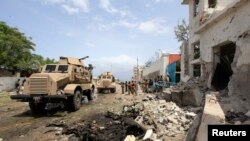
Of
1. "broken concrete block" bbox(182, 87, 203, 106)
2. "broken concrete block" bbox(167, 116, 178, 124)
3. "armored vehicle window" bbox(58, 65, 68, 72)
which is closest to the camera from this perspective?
"broken concrete block" bbox(167, 116, 178, 124)

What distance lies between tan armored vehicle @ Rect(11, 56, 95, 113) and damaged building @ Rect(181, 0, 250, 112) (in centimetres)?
560

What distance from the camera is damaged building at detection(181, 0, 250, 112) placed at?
881 cm

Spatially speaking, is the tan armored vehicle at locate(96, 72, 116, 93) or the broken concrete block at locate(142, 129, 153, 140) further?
the tan armored vehicle at locate(96, 72, 116, 93)

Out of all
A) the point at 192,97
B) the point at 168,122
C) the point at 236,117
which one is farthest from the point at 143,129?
the point at 192,97

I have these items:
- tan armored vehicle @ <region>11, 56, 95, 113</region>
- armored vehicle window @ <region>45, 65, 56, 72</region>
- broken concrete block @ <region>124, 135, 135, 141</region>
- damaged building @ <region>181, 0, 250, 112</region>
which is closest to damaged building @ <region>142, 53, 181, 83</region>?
damaged building @ <region>181, 0, 250, 112</region>

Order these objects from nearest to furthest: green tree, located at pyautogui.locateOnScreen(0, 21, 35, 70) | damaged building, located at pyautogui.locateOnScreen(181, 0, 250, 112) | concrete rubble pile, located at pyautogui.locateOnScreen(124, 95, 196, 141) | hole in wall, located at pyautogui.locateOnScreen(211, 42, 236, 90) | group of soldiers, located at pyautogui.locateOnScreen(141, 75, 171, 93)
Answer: concrete rubble pile, located at pyautogui.locateOnScreen(124, 95, 196, 141) → damaged building, located at pyautogui.locateOnScreen(181, 0, 250, 112) → hole in wall, located at pyautogui.locateOnScreen(211, 42, 236, 90) → group of soldiers, located at pyautogui.locateOnScreen(141, 75, 171, 93) → green tree, located at pyautogui.locateOnScreen(0, 21, 35, 70)

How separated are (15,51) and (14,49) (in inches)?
11.2

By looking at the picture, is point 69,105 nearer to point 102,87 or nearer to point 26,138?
point 26,138

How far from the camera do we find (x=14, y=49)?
123ft

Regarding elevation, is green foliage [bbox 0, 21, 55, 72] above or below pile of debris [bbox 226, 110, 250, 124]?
above

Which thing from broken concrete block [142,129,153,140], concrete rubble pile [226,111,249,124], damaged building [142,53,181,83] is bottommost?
broken concrete block [142,129,153,140]

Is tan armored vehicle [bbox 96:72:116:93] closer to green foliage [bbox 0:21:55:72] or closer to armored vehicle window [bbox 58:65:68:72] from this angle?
green foliage [bbox 0:21:55:72]

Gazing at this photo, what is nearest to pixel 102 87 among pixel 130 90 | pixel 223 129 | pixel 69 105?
pixel 130 90

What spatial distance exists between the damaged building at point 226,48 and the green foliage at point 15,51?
25238 mm
